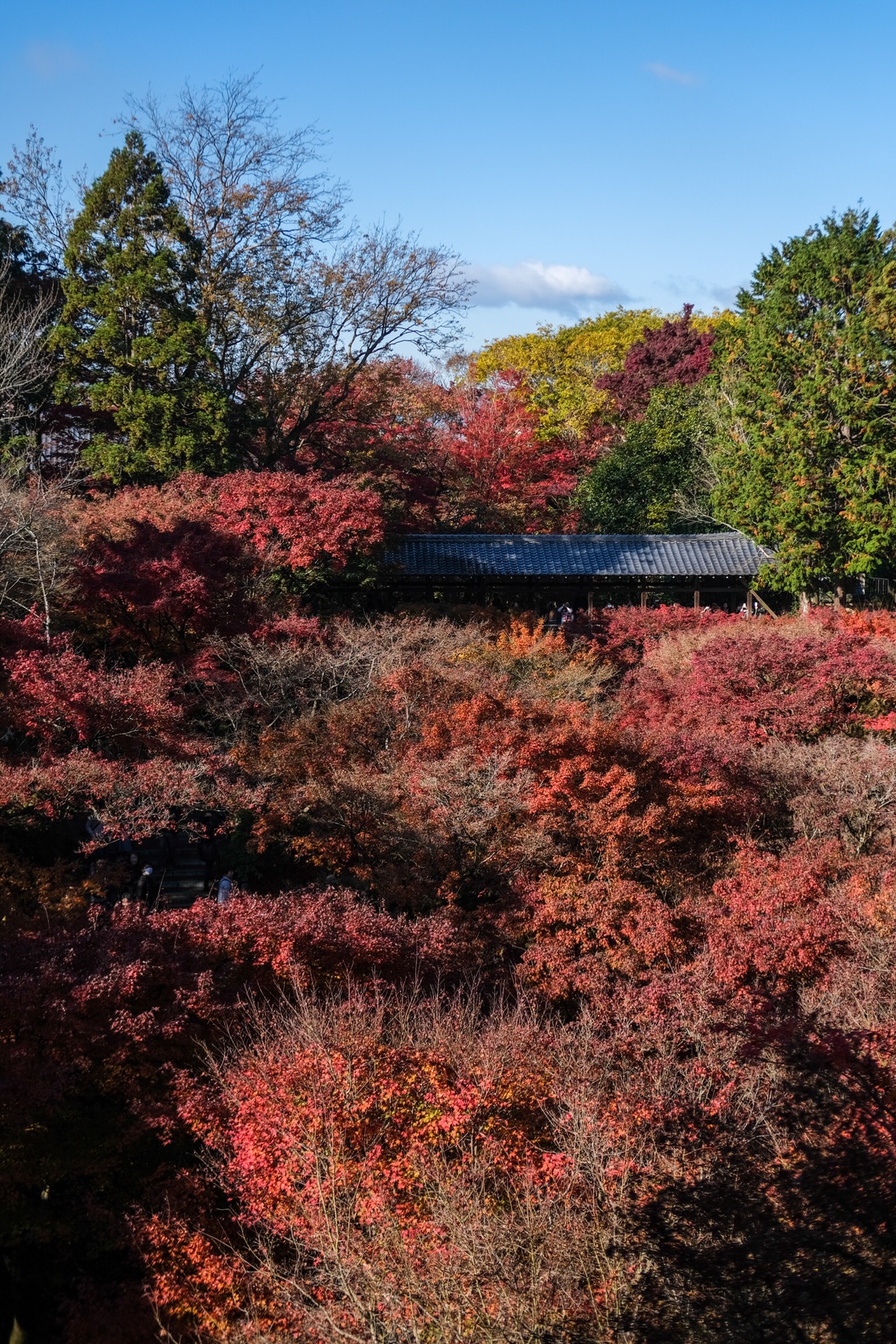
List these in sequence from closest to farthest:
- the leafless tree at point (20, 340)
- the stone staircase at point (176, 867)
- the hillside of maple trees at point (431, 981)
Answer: the hillside of maple trees at point (431, 981), the stone staircase at point (176, 867), the leafless tree at point (20, 340)

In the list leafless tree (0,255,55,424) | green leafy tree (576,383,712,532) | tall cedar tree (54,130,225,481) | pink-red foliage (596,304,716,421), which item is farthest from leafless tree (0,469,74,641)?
pink-red foliage (596,304,716,421)

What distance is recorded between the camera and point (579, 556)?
25.2m

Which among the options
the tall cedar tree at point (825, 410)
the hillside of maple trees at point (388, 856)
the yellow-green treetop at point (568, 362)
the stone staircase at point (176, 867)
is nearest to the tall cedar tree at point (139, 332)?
the hillside of maple trees at point (388, 856)

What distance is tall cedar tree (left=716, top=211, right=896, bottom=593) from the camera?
21.4m

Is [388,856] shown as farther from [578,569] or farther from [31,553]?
[578,569]

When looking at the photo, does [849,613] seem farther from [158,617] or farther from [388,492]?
[158,617]

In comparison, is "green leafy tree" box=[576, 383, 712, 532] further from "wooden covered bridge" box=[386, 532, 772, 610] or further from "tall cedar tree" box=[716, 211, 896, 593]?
"tall cedar tree" box=[716, 211, 896, 593]

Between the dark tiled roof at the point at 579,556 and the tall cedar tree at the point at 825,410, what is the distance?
2.14 meters

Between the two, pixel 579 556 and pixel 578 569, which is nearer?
pixel 578 569

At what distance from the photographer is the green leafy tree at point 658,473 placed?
2964 cm

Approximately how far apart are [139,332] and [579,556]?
433 inches

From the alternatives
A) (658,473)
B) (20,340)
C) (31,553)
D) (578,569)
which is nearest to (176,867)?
(31,553)

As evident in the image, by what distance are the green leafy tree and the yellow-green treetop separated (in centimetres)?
574

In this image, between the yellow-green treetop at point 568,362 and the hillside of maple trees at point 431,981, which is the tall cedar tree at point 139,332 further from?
the yellow-green treetop at point 568,362
